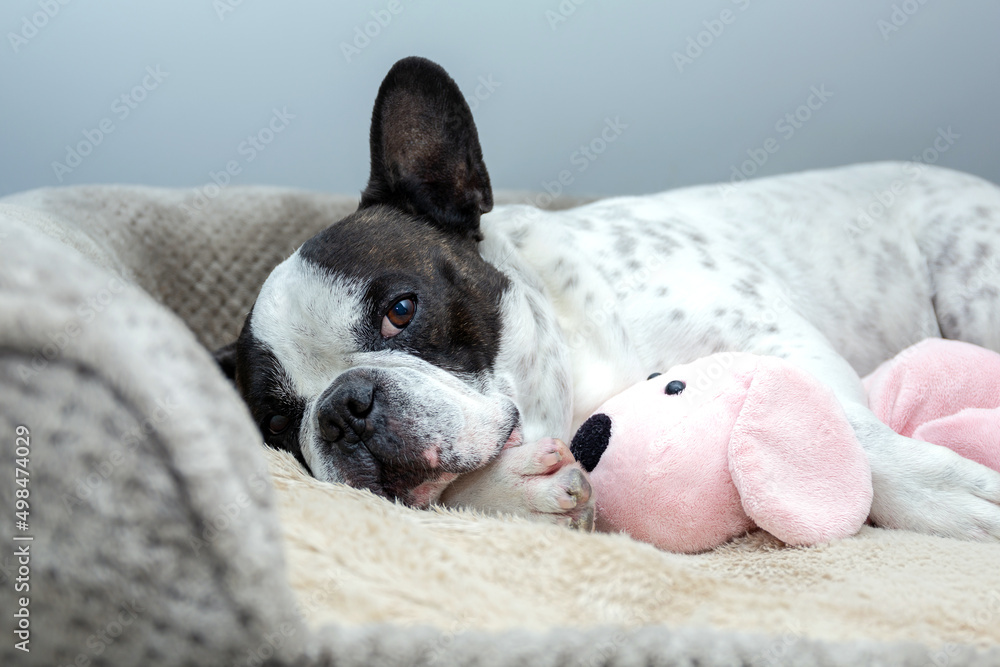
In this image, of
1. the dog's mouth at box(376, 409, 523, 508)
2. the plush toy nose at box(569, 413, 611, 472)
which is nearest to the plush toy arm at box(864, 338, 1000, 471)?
the plush toy nose at box(569, 413, 611, 472)

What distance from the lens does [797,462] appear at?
4.19 feet

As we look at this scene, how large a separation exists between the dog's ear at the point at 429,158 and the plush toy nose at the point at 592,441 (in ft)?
1.90

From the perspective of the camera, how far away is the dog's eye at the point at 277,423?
1.57m

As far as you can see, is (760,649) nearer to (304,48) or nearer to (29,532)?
(29,532)

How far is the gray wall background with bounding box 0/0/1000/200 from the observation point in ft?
9.79

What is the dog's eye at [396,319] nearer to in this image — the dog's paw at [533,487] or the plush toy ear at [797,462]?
the dog's paw at [533,487]

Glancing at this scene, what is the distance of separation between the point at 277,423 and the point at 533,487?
0.59 metres

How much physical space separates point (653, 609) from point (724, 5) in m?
2.85

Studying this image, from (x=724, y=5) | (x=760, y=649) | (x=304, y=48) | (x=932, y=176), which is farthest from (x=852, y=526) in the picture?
(x=304, y=48)

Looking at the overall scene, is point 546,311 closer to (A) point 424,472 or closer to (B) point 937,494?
(A) point 424,472

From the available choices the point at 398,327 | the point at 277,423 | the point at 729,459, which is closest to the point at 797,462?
the point at 729,459

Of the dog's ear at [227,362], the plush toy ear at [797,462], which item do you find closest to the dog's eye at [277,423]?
the dog's ear at [227,362]

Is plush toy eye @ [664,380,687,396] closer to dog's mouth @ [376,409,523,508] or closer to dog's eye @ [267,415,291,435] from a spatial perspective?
dog's mouth @ [376,409,523,508]

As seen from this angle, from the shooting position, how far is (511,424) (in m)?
1.44
